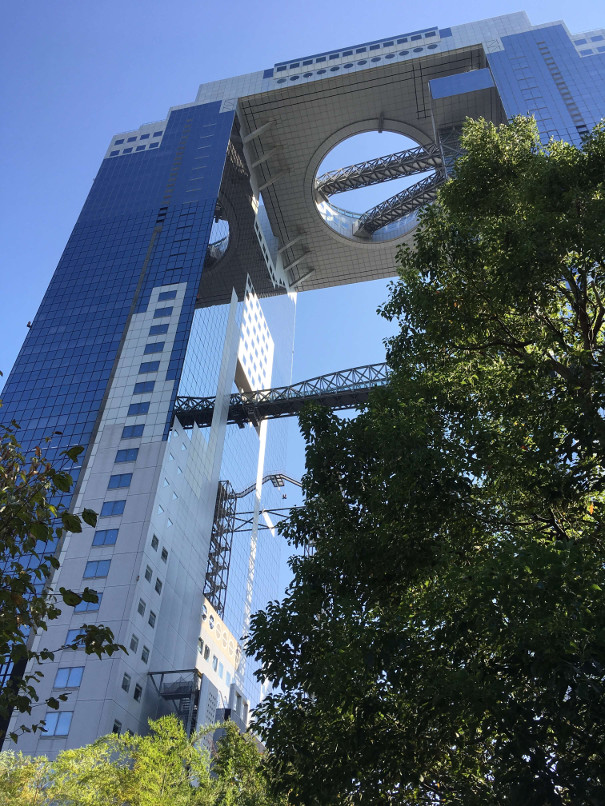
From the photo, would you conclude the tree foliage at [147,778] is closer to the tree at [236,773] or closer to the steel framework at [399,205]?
the tree at [236,773]

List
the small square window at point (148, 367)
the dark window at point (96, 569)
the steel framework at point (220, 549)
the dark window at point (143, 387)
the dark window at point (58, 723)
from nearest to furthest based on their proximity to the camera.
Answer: the dark window at point (58, 723) → the dark window at point (96, 569) → the dark window at point (143, 387) → the small square window at point (148, 367) → the steel framework at point (220, 549)

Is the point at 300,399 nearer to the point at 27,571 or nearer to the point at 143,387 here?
the point at 143,387

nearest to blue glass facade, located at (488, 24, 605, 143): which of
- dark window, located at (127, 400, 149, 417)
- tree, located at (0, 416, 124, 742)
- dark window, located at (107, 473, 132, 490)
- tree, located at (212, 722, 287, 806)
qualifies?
dark window, located at (127, 400, 149, 417)

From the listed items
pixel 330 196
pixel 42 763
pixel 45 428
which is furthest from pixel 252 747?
pixel 330 196

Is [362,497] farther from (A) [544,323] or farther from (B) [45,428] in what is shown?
(B) [45,428]

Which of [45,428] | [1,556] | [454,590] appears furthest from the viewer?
Answer: [45,428]

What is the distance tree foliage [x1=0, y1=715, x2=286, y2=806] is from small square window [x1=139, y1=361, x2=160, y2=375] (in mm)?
32412

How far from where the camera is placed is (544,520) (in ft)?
35.2

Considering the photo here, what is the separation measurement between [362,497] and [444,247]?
5.06 metres

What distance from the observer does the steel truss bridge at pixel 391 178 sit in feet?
235

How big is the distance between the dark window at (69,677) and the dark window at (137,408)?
19.2 m

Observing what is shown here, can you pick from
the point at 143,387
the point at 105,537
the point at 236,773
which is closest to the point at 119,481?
the point at 105,537

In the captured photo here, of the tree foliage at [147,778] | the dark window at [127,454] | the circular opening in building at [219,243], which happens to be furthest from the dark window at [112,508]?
the circular opening in building at [219,243]

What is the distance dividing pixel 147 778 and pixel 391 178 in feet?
212
